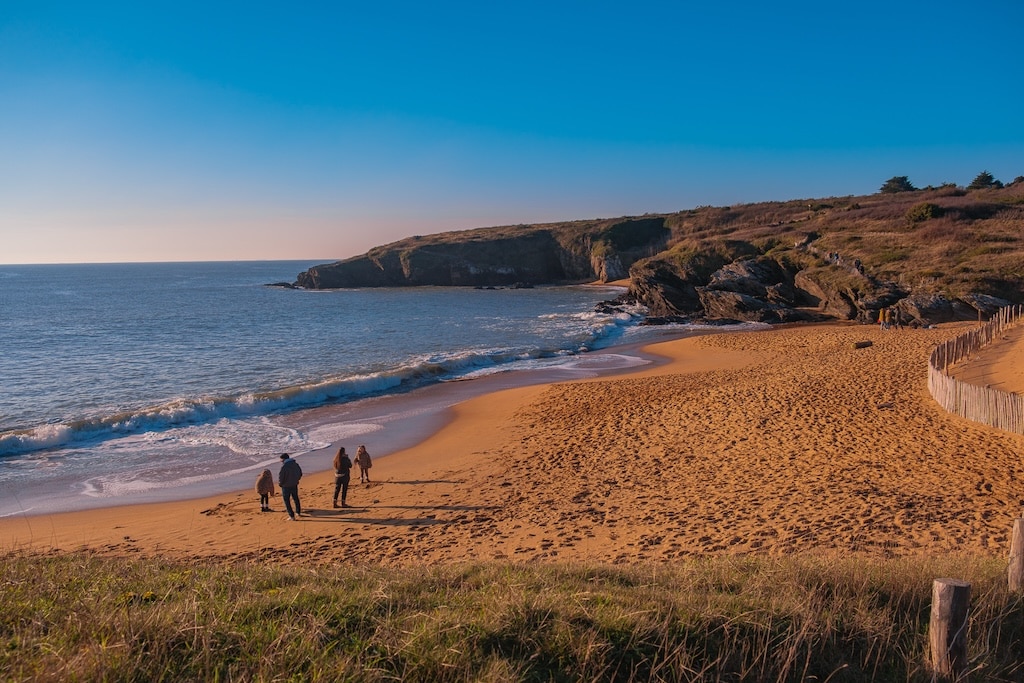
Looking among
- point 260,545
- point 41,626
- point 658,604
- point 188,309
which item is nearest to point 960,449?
point 658,604

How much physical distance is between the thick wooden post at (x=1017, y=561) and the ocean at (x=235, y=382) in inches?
550

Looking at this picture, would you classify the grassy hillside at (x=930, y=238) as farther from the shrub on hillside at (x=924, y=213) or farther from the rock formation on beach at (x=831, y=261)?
the rock formation on beach at (x=831, y=261)

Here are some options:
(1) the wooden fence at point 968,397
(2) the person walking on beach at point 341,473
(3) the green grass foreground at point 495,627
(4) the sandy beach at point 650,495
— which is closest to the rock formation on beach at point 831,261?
(1) the wooden fence at point 968,397

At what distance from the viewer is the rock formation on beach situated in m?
39.5

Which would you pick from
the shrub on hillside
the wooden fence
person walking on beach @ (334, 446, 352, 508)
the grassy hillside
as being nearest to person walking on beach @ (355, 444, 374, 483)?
person walking on beach @ (334, 446, 352, 508)

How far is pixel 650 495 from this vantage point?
12.0m

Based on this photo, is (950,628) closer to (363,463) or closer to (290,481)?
(290,481)

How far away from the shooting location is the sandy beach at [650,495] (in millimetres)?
9695

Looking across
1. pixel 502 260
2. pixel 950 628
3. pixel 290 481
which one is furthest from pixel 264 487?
pixel 502 260

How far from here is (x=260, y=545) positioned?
35.7 feet

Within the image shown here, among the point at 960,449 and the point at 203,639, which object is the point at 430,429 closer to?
the point at 960,449

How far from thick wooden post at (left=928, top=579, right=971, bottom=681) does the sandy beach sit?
14.8 feet

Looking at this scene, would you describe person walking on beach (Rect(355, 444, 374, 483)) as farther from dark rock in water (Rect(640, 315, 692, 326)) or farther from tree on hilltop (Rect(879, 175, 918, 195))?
tree on hilltop (Rect(879, 175, 918, 195))

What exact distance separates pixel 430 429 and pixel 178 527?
8.56m
